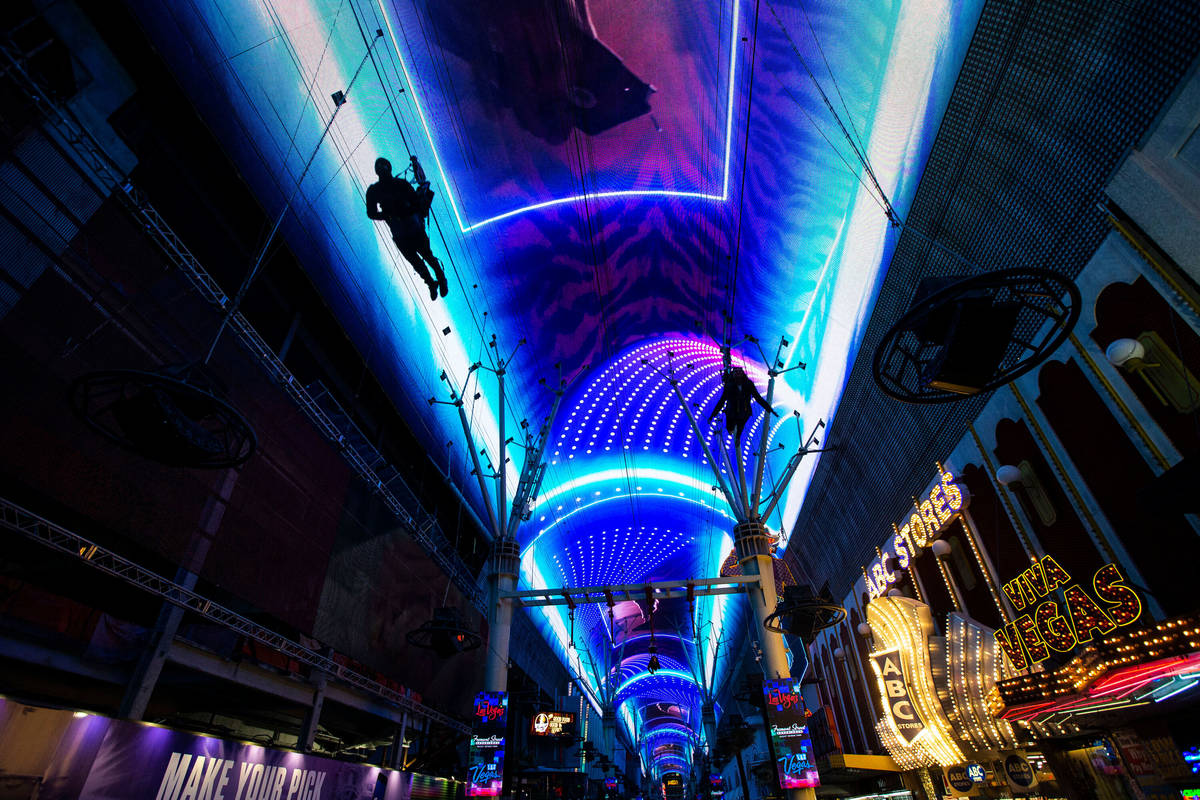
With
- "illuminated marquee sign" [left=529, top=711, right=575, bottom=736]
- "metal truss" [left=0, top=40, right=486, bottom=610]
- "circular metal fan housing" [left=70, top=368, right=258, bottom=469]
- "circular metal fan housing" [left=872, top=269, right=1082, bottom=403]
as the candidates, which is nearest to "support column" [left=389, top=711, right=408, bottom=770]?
"metal truss" [left=0, top=40, right=486, bottom=610]

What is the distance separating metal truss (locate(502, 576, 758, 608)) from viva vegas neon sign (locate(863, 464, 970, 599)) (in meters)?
4.10

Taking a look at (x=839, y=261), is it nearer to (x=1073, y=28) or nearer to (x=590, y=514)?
(x=1073, y=28)

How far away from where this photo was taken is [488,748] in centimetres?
1457

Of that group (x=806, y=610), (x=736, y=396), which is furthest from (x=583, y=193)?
(x=806, y=610)

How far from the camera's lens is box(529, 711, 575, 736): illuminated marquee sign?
25125mm

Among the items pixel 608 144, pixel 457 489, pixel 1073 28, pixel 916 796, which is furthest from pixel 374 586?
pixel 1073 28

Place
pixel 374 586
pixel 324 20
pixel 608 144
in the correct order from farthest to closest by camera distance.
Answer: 1. pixel 608 144
2. pixel 374 586
3. pixel 324 20

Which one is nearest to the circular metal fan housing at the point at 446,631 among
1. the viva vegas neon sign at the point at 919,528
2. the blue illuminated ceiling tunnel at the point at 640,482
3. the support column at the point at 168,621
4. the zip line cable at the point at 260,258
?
the support column at the point at 168,621

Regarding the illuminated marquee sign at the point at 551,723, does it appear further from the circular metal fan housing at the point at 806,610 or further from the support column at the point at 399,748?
the circular metal fan housing at the point at 806,610

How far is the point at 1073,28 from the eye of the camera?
607cm

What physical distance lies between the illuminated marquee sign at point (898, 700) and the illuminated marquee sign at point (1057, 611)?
10.9 ft

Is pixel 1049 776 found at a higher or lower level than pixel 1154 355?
lower

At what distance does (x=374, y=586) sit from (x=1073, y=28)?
15.8 m

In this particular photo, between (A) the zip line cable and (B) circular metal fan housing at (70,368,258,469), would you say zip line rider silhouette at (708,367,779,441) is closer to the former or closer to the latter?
(A) the zip line cable
